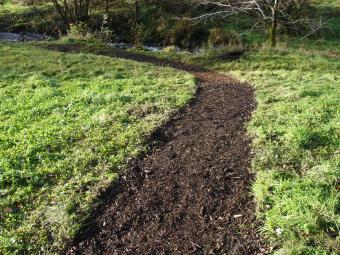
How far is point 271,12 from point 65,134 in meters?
24.5

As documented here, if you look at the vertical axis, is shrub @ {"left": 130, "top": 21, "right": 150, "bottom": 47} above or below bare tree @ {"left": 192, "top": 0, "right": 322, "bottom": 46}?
below

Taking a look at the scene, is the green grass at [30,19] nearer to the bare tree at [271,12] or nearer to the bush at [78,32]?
the bush at [78,32]

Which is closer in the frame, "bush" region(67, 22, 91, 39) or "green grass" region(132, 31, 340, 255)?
"green grass" region(132, 31, 340, 255)

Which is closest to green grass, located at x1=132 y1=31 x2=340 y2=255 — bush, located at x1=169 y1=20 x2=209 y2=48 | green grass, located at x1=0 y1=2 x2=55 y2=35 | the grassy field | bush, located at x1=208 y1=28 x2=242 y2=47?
the grassy field

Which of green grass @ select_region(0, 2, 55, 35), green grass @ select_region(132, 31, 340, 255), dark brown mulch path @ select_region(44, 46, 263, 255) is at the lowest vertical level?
dark brown mulch path @ select_region(44, 46, 263, 255)

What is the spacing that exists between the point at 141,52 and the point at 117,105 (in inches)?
417

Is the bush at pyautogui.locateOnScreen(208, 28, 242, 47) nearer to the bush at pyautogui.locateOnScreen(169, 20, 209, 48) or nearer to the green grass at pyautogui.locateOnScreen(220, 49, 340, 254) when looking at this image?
the bush at pyautogui.locateOnScreen(169, 20, 209, 48)

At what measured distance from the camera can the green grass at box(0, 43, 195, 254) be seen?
680cm

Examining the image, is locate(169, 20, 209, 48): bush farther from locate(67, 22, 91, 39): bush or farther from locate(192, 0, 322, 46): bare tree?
locate(67, 22, 91, 39): bush

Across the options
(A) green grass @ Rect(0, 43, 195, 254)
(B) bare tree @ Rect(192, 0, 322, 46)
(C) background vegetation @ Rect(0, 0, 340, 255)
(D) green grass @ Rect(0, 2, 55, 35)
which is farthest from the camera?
(D) green grass @ Rect(0, 2, 55, 35)

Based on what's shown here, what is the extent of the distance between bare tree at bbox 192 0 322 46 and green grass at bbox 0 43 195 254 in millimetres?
8106

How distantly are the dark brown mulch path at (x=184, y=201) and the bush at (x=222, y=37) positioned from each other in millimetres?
16260

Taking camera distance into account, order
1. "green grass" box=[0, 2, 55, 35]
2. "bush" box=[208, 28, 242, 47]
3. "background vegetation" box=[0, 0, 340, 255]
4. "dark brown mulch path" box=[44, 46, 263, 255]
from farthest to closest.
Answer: "green grass" box=[0, 2, 55, 35], "bush" box=[208, 28, 242, 47], "background vegetation" box=[0, 0, 340, 255], "dark brown mulch path" box=[44, 46, 263, 255]

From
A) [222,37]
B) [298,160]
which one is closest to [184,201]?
[298,160]
